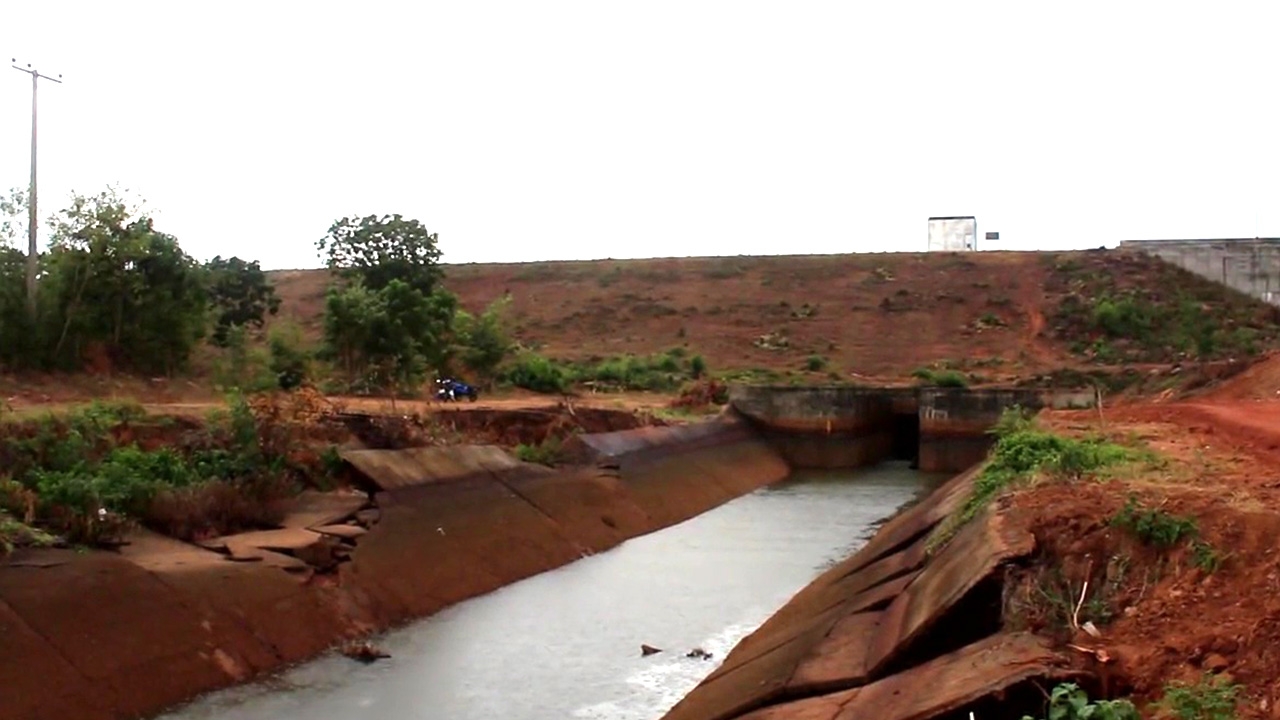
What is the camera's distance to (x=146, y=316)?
88.7 ft

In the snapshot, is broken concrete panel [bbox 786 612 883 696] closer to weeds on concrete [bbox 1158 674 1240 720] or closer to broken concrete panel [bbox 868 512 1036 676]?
broken concrete panel [bbox 868 512 1036 676]

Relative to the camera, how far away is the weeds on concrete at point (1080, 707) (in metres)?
5.80

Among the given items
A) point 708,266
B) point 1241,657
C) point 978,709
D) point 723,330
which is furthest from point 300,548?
point 708,266

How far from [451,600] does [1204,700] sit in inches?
482

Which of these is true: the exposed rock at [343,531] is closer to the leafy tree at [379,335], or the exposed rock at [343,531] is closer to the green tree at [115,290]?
the green tree at [115,290]

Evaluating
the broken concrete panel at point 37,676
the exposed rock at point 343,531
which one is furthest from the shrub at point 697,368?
the broken concrete panel at point 37,676

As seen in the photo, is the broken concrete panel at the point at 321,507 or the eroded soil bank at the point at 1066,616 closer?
the eroded soil bank at the point at 1066,616

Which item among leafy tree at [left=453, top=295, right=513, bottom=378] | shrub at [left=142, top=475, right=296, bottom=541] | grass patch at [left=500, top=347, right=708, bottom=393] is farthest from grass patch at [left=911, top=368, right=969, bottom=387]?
shrub at [left=142, top=475, right=296, bottom=541]

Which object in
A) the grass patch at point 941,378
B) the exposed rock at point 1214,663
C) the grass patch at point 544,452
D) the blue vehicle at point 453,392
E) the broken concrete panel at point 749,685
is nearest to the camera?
the exposed rock at point 1214,663

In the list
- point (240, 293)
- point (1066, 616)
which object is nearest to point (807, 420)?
point (240, 293)

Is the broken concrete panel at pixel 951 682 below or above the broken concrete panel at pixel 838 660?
above

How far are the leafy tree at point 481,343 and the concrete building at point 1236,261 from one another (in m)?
40.7

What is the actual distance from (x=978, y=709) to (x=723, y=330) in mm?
55223

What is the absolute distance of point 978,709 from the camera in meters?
6.61
